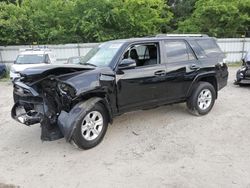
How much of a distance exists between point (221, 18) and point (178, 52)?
50.5ft

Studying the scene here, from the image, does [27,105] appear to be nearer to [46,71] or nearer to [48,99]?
[48,99]

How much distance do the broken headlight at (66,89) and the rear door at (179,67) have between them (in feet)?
7.00

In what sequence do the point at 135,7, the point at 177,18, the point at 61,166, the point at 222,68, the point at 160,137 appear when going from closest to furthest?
1. the point at 61,166
2. the point at 160,137
3. the point at 222,68
4. the point at 135,7
5. the point at 177,18

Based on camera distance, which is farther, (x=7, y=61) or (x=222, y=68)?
(x=7, y=61)

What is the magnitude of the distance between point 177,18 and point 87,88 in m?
21.9

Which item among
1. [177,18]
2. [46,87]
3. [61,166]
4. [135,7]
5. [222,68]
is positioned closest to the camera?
[61,166]

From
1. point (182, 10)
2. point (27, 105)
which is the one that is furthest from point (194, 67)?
point (182, 10)

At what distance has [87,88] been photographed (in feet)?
14.0

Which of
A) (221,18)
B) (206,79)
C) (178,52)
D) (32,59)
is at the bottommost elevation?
(206,79)

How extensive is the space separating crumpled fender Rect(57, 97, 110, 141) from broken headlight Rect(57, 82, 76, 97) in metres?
0.23

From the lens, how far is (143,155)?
418cm

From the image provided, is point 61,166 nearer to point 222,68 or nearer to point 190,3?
point 222,68

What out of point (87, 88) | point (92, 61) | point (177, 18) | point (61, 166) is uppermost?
point (177, 18)

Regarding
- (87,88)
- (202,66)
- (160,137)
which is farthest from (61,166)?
(202,66)
